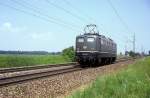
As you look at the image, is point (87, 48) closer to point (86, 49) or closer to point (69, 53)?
point (86, 49)

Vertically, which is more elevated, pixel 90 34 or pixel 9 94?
pixel 90 34

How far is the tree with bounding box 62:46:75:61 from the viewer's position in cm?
5060

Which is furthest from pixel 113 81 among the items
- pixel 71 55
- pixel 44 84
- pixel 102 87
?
pixel 71 55

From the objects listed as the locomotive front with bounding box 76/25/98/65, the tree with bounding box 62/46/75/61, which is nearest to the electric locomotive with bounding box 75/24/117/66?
the locomotive front with bounding box 76/25/98/65

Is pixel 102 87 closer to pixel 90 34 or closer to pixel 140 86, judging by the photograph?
pixel 140 86

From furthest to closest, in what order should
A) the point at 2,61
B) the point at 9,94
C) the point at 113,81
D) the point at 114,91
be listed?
the point at 2,61, the point at 113,81, the point at 9,94, the point at 114,91

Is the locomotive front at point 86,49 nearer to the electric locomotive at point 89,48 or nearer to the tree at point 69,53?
the electric locomotive at point 89,48

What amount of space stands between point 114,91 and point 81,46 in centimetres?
2291

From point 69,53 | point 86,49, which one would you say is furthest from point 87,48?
point 69,53

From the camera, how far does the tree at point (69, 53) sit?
50.6 metres

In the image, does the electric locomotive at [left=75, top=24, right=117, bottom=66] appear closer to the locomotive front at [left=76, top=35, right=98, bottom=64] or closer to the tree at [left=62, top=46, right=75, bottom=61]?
the locomotive front at [left=76, top=35, right=98, bottom=64]

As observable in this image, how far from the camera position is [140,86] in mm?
12648

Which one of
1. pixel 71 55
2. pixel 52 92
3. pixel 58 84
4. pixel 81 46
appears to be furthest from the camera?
pixel 71 55

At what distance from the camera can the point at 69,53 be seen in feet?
167
